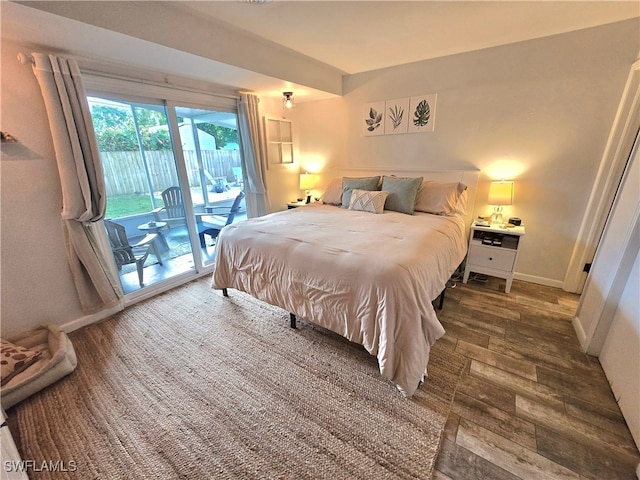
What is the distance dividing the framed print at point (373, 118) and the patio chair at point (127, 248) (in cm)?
303

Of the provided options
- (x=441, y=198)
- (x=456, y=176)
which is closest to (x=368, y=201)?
(x=441, y=198)

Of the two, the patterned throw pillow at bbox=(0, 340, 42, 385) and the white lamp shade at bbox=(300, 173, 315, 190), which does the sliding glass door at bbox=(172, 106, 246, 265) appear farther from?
the patterned throw pillow at bbox=(0, 340, 42, 385)

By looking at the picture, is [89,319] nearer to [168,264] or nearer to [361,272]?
[168,264]

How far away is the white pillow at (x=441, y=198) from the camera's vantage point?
2.77 meters

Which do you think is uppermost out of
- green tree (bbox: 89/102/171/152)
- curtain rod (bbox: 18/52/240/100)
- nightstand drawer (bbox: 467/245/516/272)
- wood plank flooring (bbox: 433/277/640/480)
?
curtain rod (bbox: 18/52/240/100)

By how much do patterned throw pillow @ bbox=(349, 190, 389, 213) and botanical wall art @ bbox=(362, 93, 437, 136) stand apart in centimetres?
105

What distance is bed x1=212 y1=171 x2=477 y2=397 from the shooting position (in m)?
1.50

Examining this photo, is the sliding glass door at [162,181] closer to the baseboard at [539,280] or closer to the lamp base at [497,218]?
the lamp base at [497,218]

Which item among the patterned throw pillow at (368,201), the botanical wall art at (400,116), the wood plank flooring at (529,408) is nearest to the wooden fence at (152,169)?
the patterned throw pillow at (368,201)

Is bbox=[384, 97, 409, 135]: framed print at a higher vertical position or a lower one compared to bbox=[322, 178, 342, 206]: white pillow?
higher

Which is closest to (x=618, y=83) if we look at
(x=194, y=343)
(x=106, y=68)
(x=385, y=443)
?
(x=385, y=443)

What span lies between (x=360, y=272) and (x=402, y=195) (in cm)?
159

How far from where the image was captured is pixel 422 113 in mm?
3168

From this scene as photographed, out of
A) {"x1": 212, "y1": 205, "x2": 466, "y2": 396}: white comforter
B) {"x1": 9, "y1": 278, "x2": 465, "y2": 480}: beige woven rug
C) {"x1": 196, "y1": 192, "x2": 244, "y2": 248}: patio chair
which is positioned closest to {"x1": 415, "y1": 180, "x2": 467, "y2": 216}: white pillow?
{"x1": 212, "y1": 205, "x2": 466, "y2": 396}: white comforter
